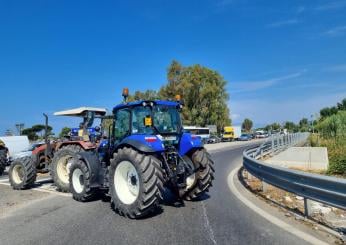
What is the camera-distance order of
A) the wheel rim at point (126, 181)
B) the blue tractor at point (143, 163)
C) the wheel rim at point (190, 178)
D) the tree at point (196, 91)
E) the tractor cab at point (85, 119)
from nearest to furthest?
the blue tractor at point (143, 163), the wheel rim at point (126, 181), the wheel rim at point (190, 178), the tractor cab at point (85, 119), the tree at point (196, 91)

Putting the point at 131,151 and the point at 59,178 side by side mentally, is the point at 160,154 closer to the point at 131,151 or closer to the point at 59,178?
the point at 131,151

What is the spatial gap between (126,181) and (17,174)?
18.3 ft

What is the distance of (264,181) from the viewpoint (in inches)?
359

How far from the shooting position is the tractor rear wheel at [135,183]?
692 centimetres

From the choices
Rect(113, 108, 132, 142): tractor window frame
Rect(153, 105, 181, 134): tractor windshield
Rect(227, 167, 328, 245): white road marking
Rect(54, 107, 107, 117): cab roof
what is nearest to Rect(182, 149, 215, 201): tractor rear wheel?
Rect(153, 105, 181, 134): tractor windshield

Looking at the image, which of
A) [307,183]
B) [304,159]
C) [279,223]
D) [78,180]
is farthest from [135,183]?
[304,159]

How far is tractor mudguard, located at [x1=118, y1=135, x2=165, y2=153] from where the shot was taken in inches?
283

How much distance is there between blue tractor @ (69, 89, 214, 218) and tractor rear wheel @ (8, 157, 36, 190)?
2.69 metres

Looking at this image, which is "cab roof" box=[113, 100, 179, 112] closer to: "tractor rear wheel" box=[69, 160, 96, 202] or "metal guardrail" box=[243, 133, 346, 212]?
"tractor rear wheel" box=[69, 160, 96, 202]

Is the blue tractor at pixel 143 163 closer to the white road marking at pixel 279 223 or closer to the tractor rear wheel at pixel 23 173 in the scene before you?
the white road marking at pixel 279 223

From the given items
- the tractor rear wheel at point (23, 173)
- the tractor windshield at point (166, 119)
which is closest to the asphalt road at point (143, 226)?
the tractor windshield at point (166, 119)

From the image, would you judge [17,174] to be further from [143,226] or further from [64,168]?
[143,226]

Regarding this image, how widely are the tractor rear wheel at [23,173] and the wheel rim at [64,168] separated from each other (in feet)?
3.74

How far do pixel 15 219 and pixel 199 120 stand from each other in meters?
55.6
